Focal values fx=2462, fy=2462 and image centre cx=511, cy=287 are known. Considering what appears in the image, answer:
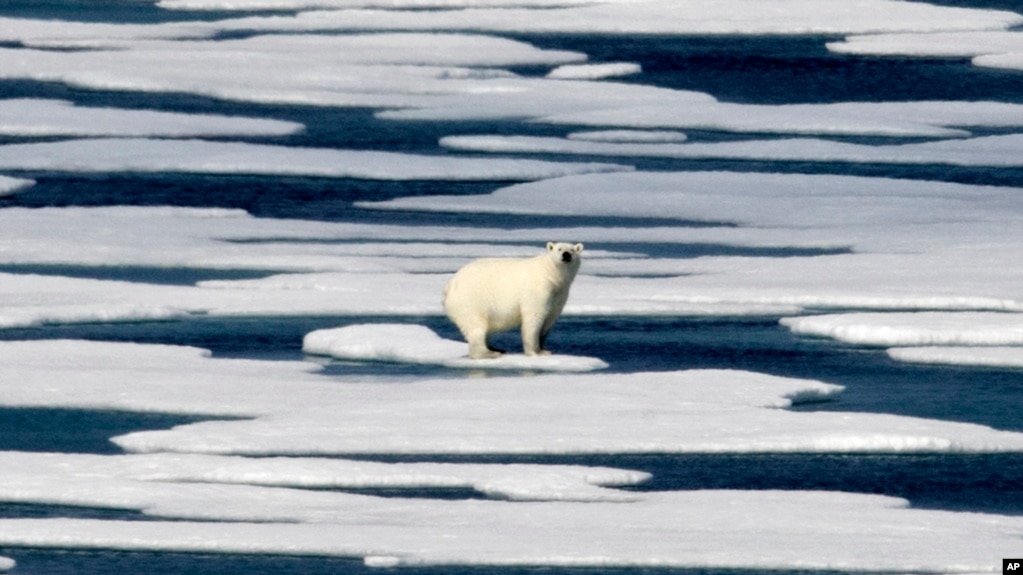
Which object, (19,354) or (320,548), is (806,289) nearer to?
(19,354)

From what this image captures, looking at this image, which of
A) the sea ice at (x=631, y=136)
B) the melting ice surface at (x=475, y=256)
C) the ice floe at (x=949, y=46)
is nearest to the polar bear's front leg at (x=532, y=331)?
the melting ice surface at (x=475, y=256)

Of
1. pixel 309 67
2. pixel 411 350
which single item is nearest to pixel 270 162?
pixel 309 67

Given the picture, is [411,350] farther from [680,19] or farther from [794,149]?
[680,19]

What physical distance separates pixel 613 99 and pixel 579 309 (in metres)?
9.26

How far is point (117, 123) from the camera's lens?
18.0m

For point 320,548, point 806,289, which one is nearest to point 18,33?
point 806,289

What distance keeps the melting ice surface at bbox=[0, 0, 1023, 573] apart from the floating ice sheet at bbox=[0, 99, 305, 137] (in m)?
0.04

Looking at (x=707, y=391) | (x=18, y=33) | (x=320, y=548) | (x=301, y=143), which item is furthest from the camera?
(x=18, y=33)

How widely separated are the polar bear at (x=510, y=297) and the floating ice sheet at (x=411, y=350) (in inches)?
3.2

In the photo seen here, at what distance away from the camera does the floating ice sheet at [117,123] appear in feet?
57.9

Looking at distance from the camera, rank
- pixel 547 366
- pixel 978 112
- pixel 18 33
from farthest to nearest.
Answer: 1. pixel 18 33
2. pixel 978 112
3. pixel 547 366

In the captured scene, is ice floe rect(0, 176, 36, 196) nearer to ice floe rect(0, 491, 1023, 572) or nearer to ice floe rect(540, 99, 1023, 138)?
ice floe rect(540, 99, 1023, 138)

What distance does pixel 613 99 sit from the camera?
1930 centimetres

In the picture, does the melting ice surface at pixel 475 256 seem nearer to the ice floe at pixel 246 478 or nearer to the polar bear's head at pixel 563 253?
the ice floe at pixel 246 478
